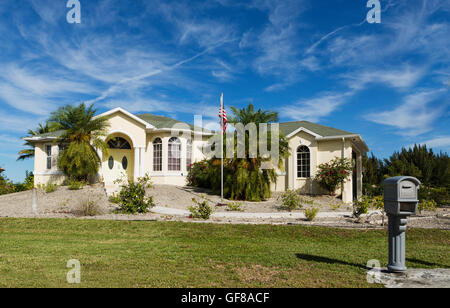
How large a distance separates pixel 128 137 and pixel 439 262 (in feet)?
61.3

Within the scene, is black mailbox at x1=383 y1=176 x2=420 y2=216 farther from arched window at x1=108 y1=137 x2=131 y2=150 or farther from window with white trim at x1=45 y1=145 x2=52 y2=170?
window with white trim at x1=45 y1=145 x2=52 y2=170

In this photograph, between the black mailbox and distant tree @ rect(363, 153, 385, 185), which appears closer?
the black mailbox

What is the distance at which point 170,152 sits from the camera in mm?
21969

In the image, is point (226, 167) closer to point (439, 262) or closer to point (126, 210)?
point (126, 210)

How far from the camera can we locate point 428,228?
9.70m

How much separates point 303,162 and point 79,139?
12944 mm

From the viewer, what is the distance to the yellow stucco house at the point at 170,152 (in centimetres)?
2019

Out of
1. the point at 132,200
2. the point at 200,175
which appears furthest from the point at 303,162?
the point at 132,200

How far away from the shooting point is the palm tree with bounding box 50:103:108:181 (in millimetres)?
18094

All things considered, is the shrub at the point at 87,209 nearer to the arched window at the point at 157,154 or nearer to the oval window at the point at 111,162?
the oval window at the point at 111,162

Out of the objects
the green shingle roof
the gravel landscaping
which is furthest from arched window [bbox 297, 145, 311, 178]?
the gravel landscaping

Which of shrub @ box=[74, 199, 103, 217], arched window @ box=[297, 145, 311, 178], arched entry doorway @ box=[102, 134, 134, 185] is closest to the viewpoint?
shrub @ box=[74, 199, 103, 217]

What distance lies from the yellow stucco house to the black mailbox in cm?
1458
